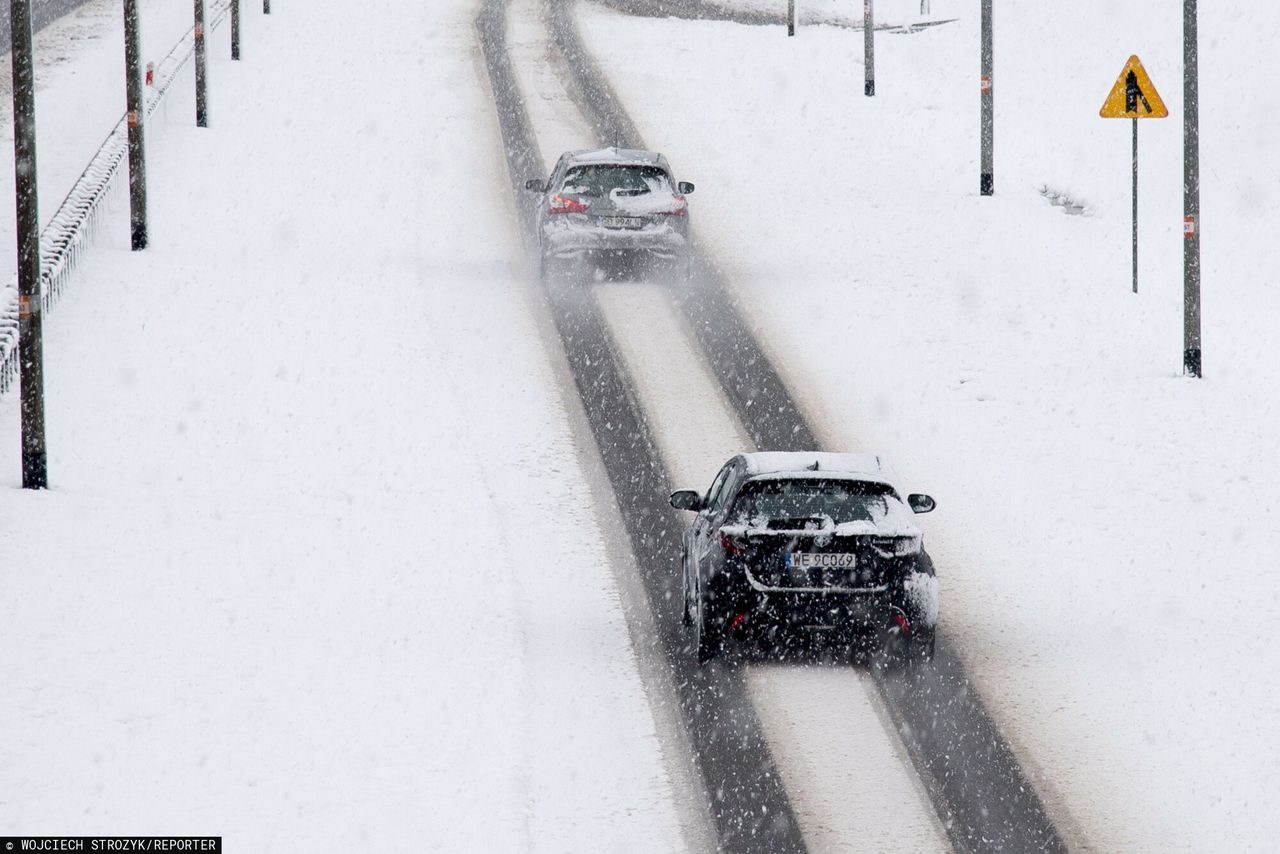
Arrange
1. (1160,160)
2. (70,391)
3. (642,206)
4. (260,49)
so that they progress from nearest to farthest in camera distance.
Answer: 1. (70,391)
2. (642,206)
3. (1160,160)
4. (260,49)

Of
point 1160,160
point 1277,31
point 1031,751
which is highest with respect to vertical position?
point 1277,31

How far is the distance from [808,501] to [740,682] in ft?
4.23

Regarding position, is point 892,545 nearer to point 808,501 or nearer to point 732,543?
point 808,501

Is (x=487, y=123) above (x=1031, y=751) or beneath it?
above

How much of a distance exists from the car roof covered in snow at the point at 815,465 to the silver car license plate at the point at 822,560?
0.66 meters

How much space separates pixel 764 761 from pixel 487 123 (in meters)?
24.7

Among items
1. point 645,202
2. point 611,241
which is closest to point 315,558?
point 611,241

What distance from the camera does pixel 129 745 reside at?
34.0 ft

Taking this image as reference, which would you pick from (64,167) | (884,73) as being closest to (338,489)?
(64,167)

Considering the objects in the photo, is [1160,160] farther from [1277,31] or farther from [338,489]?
[338,489]

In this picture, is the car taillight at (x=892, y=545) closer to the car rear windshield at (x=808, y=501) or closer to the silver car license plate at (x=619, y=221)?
the car rear windshield at (x=808, y=501)

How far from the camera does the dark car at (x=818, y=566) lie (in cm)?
1155

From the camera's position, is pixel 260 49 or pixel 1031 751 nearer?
pixel 1031 751

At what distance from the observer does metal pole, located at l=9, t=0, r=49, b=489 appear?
49.9 ft
